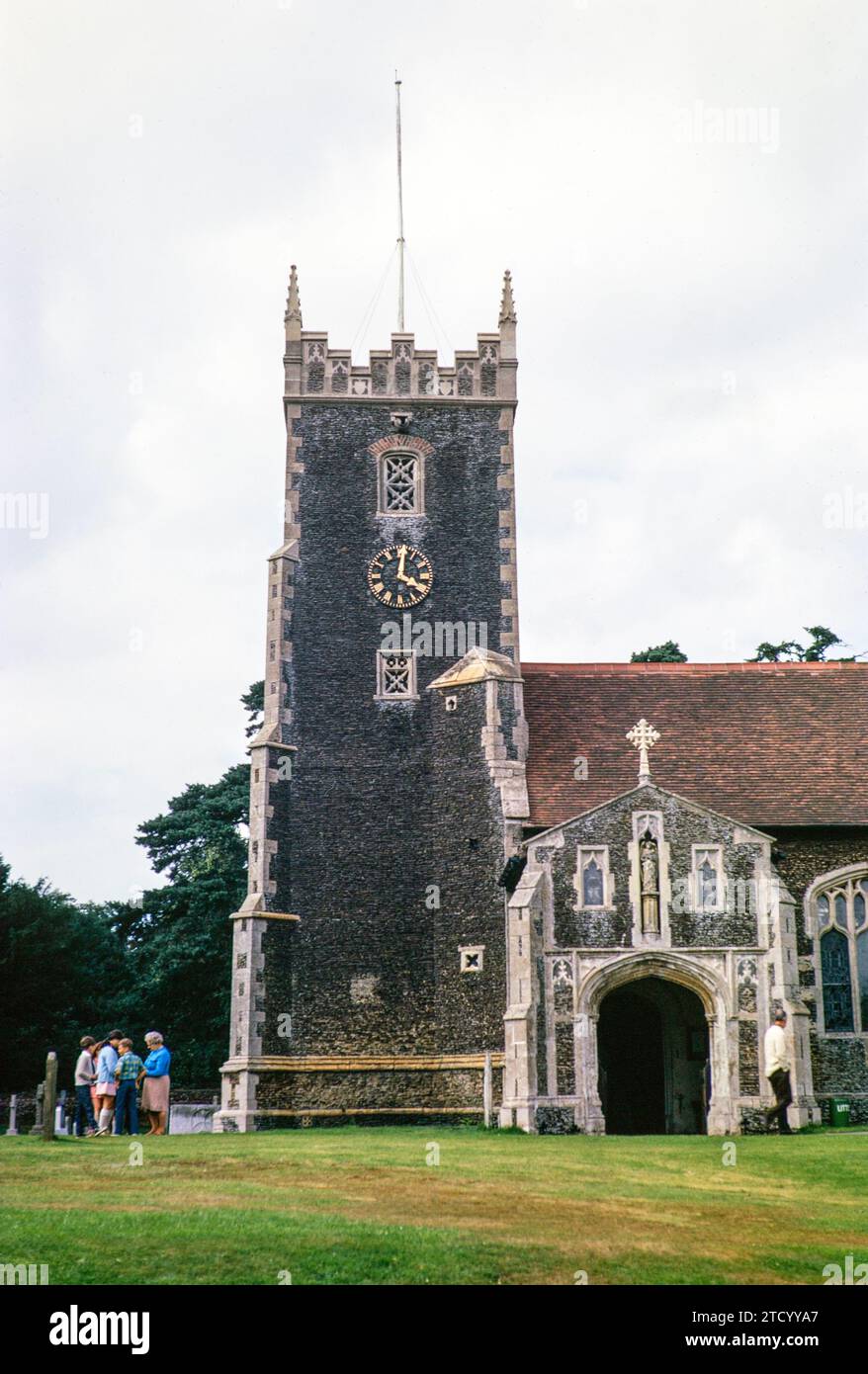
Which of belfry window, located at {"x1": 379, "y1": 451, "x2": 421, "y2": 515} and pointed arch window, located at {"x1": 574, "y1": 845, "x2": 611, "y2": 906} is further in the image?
belfry window, located at {"x1": 379, "y1": 451, "x2": 421, "y2": 515}

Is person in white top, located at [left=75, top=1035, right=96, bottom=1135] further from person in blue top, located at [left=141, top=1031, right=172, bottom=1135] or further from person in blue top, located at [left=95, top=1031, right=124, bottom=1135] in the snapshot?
person in blue top, located at [left=141, top=1031, right=172, bottom=1135]

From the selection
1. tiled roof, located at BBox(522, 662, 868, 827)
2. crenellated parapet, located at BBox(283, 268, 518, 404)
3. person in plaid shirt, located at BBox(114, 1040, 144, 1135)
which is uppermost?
crenellated parapet, located at BBox(283, 268, 518, 404)

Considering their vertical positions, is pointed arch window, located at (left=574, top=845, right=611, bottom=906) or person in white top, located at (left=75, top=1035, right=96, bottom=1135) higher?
pointed arch window, located at (left=574, top=845, right=611, bottom=906)

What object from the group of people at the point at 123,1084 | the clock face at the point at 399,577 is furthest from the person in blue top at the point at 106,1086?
the clock face at the point at 399,577

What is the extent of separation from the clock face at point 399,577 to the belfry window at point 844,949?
427 inches

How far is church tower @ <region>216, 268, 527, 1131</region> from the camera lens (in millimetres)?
31938

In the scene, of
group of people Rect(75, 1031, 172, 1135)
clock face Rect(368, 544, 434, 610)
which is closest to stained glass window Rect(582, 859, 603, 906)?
group of people Rect(75, 1031, 172, 1135)

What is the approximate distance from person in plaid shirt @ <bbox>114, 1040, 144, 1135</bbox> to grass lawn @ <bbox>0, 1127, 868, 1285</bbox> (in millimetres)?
3180

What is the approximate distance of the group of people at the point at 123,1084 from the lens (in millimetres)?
25391

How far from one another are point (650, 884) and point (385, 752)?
7.50 m

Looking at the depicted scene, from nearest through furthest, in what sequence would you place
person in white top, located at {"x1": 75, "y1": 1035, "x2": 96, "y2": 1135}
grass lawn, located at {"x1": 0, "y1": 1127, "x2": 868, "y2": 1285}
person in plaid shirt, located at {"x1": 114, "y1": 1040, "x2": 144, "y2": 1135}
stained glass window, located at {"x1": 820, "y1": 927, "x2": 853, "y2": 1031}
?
1. grass lawn, located at {"x1": 0, "y1": 1127, "x2": 868, "y2": 1285}
2. person in plaid shirt, located at {"x1": 114, "y1": 1040, "x2": 144, "y2": 1135}
3. person in white top, located at {"x1": 75, "y1": 1035, "x2": 96, "y2": 1135}
4. stained glass window, located at {"x1": 820, "y1": 927, "x2": 853, "y2": 1031}

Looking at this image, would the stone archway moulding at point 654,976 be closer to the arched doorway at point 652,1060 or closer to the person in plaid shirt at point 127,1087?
the arched doorway at point 652,1060

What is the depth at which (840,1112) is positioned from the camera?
29.7 m
